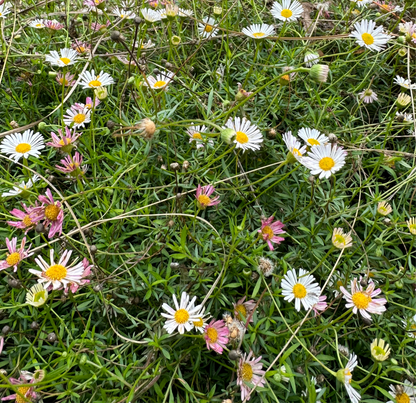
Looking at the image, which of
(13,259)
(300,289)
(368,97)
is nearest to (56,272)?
(13,259)

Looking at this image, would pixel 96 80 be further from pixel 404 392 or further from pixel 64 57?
pixel 404 392

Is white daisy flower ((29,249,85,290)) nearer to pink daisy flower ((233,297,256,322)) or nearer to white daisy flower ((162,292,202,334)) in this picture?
white daisy flower ((162,292,202,334))

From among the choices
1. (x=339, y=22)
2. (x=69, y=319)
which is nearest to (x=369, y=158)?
(x=339, y=22)

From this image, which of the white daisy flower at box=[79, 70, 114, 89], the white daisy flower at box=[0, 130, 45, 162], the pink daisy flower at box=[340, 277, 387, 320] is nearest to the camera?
the pink daisy flower at box=[340, 277, 387, 320]

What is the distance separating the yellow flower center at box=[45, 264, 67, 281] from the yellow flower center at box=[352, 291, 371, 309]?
2.32 ft

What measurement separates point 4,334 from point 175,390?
1.47 feet

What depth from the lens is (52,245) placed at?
1.09 metres

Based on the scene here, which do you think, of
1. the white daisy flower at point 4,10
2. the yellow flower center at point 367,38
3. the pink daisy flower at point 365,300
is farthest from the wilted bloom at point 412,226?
the white daisy flower at point 4,10

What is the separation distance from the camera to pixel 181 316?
896 mm

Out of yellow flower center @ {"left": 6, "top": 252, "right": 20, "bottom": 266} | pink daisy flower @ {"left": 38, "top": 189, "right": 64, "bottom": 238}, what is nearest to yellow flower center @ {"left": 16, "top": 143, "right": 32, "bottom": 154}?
pink daisy flower @ {"left": 38, "top": 189, "right": 64, "bottom": 238}

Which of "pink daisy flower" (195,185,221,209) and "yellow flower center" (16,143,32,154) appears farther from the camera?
"yellow flower center" (16,143,32,154)

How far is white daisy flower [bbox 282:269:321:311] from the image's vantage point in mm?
967

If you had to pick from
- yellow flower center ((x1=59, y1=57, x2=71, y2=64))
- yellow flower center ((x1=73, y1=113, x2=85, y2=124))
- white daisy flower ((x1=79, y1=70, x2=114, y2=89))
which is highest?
yellow flower center ((x1=59, y1=57, x2=71, y2=64))

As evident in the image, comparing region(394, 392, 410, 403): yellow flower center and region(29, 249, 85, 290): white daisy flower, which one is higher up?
region(29, 249, 85, 290): white daisy flower
